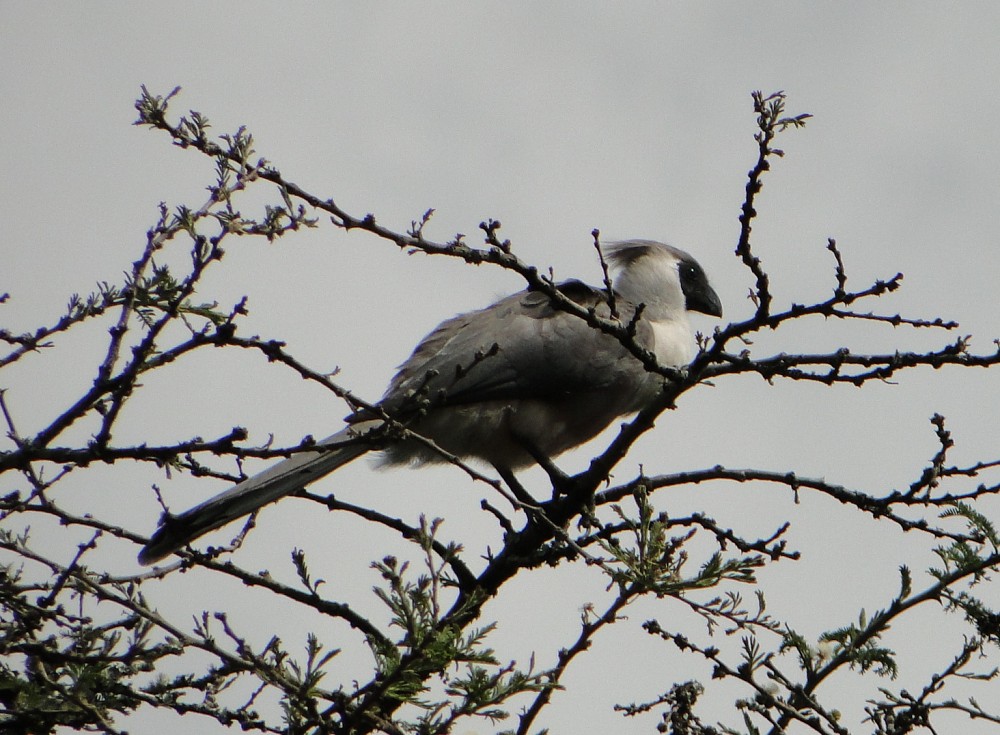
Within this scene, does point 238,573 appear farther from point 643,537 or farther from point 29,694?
point 643,537

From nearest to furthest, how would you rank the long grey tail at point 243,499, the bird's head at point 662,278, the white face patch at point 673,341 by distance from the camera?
the long grey tail at point 243,499 < the white face patch at point 673,341 < the bird's head at point 662,278

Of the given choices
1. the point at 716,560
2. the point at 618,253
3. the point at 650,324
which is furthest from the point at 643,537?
the point at 618,253

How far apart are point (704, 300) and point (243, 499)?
3741 mm

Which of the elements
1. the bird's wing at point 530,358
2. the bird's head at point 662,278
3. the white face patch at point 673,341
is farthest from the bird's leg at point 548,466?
the bird's head at point 662,278

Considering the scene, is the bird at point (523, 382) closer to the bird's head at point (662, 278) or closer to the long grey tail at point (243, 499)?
the long grey tail at point (243, 499)

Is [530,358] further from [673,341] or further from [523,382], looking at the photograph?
[673,341]

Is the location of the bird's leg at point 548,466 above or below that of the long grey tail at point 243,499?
above

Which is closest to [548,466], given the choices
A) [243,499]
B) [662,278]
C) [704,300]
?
[243,499]

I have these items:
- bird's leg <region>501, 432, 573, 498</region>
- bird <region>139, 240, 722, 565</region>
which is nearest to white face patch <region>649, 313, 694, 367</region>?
bird <region>139, 240, 722, 565</region>

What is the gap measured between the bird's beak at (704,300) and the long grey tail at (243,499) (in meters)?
3.04

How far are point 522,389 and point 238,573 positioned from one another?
2.14 metres

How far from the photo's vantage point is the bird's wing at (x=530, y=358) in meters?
5.39

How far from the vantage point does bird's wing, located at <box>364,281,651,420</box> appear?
5.39 metres

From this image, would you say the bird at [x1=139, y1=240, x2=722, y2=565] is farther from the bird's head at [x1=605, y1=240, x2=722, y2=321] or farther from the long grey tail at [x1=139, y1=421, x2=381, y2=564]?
the bird's head at [x1=605, y1=240, x2=722, y2=321]
